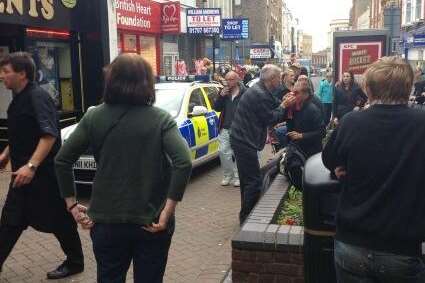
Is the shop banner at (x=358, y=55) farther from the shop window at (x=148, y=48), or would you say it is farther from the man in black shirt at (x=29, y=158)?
the man in black shirt at (x=29, y=158)

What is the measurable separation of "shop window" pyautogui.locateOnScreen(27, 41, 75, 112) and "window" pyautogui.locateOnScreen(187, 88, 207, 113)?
4055 mm

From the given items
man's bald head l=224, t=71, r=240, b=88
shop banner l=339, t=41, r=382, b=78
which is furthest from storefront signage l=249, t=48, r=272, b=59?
man's bald head l=224, t=71, r=240, b=88

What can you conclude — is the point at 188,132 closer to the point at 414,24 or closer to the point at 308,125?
the point at 308,125

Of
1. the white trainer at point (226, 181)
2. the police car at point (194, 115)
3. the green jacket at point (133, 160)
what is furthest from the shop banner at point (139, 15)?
the green jacket at point (133, 160)

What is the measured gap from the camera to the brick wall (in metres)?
4.14

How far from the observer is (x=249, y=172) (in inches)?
232

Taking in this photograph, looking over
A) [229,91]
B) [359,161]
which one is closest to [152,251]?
[359,161]

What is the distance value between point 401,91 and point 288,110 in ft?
11.8

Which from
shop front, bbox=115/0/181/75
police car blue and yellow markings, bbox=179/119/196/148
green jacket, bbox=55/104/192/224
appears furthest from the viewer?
shop front, bbox=115/0/181/75

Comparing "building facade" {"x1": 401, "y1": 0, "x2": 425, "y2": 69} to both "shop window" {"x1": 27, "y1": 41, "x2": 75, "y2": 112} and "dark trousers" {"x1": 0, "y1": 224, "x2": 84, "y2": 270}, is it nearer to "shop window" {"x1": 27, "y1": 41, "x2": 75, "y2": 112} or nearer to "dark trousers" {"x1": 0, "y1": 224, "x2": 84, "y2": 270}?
"shop window" {"x1": 27, "y1": 41, "x2": 75, "y2": 112}

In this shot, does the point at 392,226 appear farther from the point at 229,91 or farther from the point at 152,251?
the point at 229,91

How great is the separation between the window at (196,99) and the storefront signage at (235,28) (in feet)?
58.0

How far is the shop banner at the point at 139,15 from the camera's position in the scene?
17.0 meters

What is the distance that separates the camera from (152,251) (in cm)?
286
